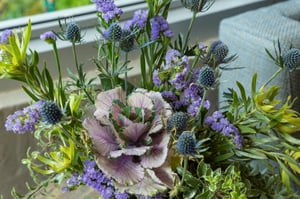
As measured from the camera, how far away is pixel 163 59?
0.74 metres

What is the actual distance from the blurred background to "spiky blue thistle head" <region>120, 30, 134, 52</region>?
55 cm

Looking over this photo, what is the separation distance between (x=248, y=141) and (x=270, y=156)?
36 mm

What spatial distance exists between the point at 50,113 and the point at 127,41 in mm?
145

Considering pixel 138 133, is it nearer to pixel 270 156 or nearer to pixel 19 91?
pixel 270 156

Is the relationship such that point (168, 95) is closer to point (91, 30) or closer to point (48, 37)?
point (48, 37)

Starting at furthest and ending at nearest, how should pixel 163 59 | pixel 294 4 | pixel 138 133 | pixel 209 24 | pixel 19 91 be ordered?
pixel 209 24, pixel 294 4, pixel 19 91, pixel 163 59, pixel 138 133

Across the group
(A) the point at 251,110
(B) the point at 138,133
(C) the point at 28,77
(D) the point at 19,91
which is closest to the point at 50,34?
(C) the point at 28,77

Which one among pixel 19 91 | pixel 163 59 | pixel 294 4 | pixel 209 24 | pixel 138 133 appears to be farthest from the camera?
pixel 209 24

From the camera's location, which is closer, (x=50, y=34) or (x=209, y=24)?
(x=50, y=34)

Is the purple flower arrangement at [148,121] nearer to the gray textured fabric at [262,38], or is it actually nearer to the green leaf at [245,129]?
the green leaf at [245,129]

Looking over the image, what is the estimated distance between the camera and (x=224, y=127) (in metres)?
0.69

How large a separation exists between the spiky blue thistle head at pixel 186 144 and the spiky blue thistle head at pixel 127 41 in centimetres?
14

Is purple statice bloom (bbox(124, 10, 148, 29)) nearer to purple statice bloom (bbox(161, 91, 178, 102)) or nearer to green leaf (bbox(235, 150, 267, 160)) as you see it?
purple statice bloom (bbox(161, 91, 178, 102))

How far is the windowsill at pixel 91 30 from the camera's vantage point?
Answer: 3.41 feet
